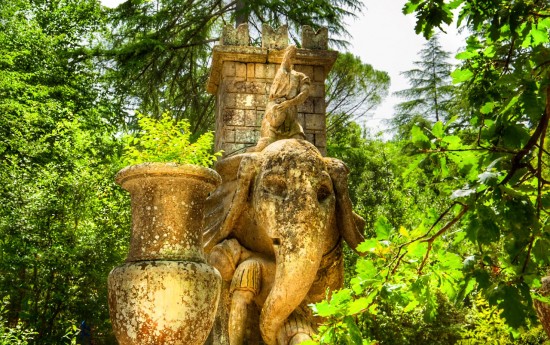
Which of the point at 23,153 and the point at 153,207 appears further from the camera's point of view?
the point at 23,153

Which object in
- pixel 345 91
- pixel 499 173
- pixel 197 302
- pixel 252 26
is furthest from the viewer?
pixel 345 91

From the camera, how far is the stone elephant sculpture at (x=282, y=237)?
15.3ft

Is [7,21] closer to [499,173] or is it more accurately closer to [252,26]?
[252,26]

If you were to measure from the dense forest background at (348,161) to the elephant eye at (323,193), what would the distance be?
0.65 m

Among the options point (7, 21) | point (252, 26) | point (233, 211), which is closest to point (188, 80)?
point (252, 26)

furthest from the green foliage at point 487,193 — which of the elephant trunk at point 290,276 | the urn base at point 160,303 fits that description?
the elephant trunk at point 290,276

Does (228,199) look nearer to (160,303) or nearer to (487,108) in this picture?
(160,303)

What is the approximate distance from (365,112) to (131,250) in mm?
16036

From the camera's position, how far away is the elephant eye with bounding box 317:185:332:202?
197 inches

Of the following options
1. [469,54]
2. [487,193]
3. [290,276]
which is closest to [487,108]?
[469,54]

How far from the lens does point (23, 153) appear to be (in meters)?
11.2

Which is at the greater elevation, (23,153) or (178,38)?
→ (178,38)

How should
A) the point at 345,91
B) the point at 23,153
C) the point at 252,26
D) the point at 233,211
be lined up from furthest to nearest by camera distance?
the point at 345,91 → the point at 252,26 → the point at 23,153 → the point at 233,211

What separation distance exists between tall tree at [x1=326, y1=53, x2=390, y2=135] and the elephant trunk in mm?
12734
